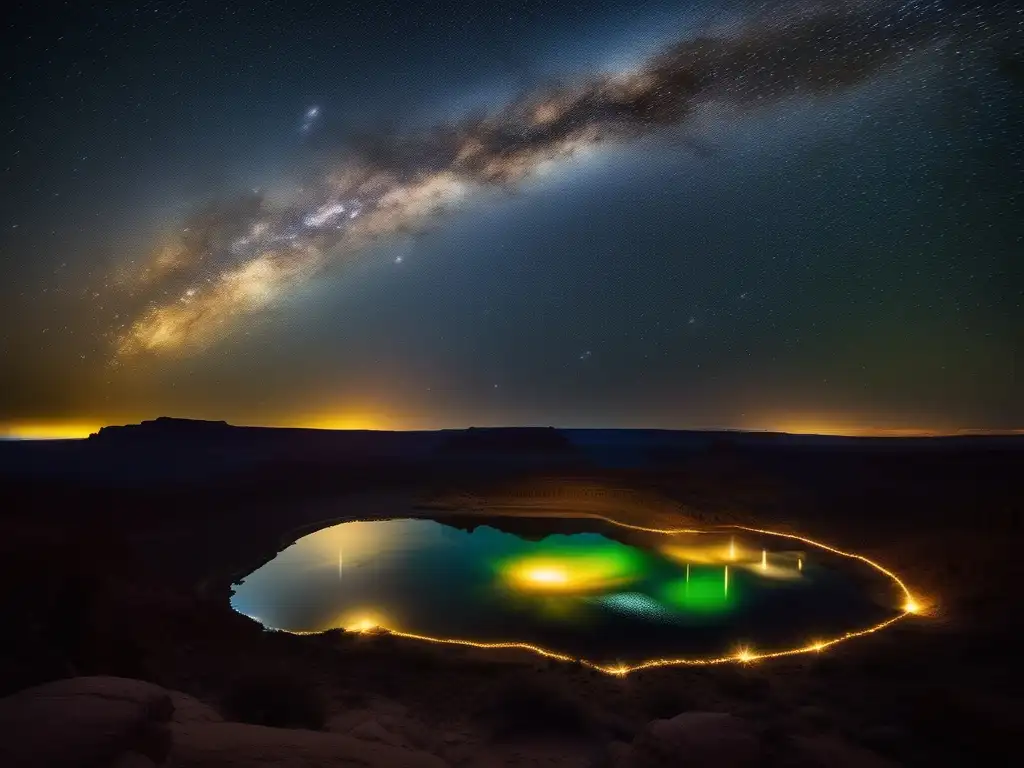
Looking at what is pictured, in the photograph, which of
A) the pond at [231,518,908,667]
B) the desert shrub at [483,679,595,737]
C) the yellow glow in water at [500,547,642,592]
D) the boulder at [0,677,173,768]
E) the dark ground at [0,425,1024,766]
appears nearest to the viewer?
the boulder at [0,677,173,768]

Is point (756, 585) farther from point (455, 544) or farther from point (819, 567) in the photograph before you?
point (455, 544)

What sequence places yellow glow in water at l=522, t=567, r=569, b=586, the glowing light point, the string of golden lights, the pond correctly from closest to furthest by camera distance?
the string of golden lights, the pond, the glowing light point, yellow glow in water at l=522, t=567, r=569, b=586

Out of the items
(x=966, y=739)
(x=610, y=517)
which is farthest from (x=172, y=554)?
(x=966, y=739)

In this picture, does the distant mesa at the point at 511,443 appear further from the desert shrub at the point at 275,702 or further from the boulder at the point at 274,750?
the boulder at the point at 274,750

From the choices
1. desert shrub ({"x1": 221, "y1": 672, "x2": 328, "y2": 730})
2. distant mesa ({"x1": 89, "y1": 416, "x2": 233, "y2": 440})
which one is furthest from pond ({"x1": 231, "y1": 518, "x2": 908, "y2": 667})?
distant mesa ({"x1": 89, "y1": 416, "x2": 233, "y2": 440})

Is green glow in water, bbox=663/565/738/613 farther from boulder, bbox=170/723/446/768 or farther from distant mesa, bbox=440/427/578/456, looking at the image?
distant mesa, bbox=440/427/578/456

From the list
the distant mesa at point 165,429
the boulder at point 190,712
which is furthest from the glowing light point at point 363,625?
the distant mesa at point 165,429
